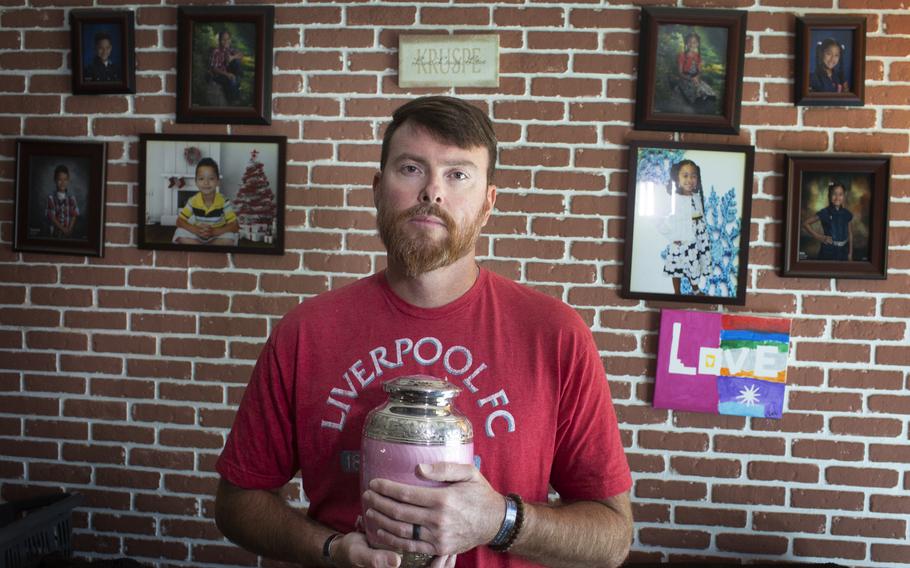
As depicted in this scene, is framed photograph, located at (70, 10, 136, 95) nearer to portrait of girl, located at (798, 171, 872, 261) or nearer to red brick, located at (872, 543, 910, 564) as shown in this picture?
portrait of girl, located at (798, 171, 872, 261)

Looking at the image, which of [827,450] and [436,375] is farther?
[827,450]

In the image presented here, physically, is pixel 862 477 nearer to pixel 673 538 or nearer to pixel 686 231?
pixel 673 538

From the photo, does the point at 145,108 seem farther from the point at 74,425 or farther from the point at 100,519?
the point at 100,519

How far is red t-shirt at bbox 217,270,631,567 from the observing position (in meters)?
1.21

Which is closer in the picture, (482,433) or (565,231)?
(482,433)

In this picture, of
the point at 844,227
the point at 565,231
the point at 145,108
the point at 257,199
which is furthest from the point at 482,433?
the point at 145,108

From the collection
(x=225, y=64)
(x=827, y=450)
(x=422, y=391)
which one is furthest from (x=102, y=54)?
(x=827, y=450)

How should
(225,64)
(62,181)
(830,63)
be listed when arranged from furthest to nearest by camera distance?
1. (62,181)
2. (225,64)
3. (830,63)

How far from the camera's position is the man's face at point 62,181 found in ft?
7.49

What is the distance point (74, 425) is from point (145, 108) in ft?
3.45

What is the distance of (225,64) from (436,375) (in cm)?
145

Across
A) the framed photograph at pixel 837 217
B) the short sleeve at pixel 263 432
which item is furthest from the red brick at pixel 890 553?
the short sleeve at pixel 263 432

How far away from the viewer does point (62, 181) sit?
2285mm

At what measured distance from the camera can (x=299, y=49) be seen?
2.17 m
